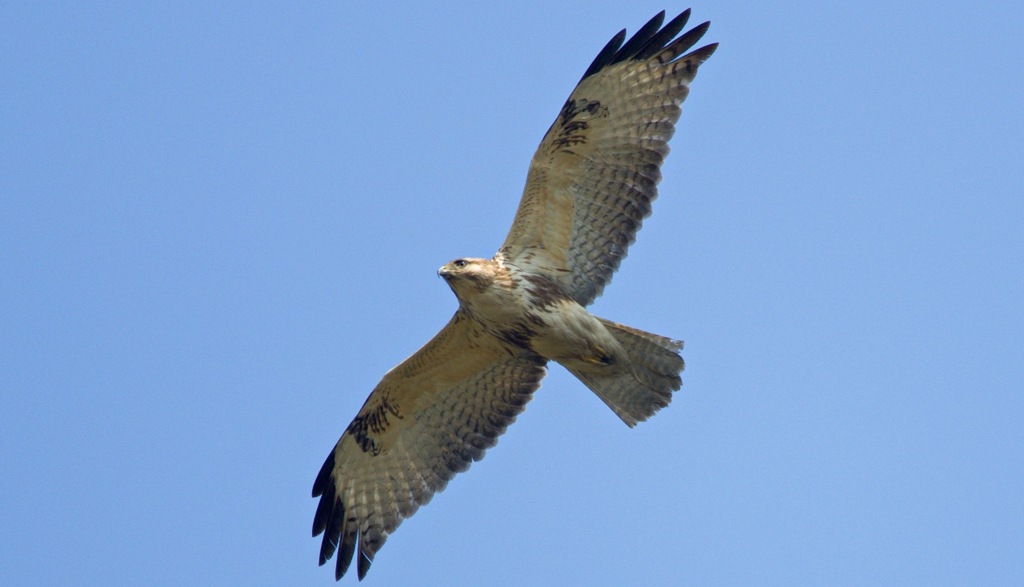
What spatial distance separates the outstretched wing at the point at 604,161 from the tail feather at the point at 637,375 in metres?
0.57

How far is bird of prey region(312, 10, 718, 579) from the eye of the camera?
36.2 feet

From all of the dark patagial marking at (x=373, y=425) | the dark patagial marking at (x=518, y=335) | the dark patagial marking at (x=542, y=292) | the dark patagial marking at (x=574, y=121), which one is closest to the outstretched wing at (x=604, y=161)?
the dark patagial marking at (x=574, y=121)

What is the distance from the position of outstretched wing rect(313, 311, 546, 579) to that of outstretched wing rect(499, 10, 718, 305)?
2.95 feet

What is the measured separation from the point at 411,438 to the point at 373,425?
336 millimetres

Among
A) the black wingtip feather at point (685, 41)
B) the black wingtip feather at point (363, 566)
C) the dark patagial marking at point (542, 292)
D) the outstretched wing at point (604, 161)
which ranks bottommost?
the black wingtip feather at point (363, 566)

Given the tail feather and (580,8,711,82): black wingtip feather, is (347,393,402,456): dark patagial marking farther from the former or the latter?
(580,8,711,82): black wingtip feather

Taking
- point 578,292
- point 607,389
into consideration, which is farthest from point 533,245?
point 607,389

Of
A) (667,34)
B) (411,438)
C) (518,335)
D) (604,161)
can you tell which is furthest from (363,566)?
(667,34)

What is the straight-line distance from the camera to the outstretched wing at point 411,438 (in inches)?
468

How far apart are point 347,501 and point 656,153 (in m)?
3.92

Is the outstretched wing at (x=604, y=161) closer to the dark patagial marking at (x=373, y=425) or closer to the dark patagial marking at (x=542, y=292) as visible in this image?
the dark patagial marking at (x=542, y=292)

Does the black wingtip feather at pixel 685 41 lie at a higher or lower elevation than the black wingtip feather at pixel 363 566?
higher

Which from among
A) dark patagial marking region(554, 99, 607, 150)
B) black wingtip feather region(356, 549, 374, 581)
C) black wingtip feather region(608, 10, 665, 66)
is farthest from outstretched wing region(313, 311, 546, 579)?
black wingtip feather region(608, 10, 665, 66)

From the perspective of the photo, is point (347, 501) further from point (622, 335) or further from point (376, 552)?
point (622, 335)
